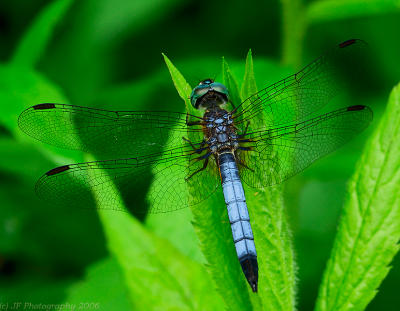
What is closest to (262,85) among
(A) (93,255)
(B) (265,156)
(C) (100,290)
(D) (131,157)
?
(B) (265,156)

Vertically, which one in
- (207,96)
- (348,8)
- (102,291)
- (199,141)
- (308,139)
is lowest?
(102,291)

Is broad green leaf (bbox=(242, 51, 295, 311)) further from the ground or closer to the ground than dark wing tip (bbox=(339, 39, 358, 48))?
closer to the ground

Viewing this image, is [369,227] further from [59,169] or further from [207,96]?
[59,169]

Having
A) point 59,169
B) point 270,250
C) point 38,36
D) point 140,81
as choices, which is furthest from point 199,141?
point 38,36

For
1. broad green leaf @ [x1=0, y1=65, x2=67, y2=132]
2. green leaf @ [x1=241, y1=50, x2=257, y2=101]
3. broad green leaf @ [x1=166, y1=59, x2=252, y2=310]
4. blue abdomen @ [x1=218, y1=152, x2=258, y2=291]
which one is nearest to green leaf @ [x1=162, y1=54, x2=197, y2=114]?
broad green leaf @ [x1=166, y1=59, x2=252, y2=310]

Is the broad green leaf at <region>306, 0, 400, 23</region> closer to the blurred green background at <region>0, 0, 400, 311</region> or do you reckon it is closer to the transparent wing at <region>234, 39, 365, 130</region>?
the blurred green background at <region>0, 0, 400, 311</region>

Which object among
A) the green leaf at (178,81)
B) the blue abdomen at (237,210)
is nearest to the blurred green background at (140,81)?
the blue abdomen at (237,210)

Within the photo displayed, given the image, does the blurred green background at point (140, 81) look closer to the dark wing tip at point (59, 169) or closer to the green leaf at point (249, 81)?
the dark wing tip at point (59, 169)

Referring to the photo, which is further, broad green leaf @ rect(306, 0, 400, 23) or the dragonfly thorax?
broad green leaf @ rect(306, 0, 400, 23)
